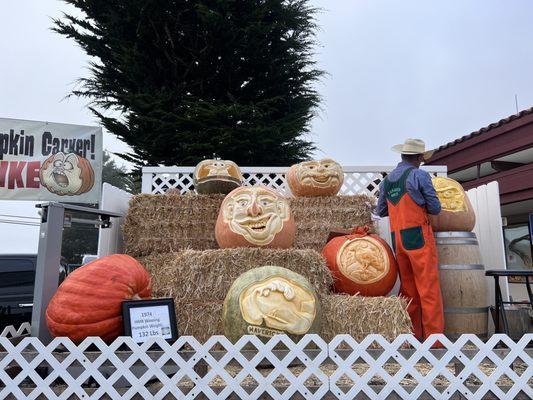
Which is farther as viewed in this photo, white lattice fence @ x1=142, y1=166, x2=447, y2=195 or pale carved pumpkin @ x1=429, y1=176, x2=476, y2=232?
white lattice fence @ x1=142, y1=166, x2=447, y2=195

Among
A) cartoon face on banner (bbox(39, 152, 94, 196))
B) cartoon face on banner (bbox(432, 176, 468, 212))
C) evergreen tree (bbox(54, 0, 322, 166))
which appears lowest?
cartoon face on banner (bbox(432, 176, 468, 212))

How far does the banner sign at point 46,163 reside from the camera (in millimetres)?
7168

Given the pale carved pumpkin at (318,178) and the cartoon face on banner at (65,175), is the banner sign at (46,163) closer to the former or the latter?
the cartoon face on banner at (65,175)

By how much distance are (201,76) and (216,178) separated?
228 inches

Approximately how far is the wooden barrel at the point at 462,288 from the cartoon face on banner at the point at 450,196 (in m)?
0.29

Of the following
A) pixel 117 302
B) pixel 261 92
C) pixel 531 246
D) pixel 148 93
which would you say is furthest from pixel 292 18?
pixel 117 302

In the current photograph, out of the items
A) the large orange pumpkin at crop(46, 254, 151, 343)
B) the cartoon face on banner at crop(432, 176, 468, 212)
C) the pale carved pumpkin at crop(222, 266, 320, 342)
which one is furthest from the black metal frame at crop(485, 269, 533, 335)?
the large orange pumpkin at crop(46, 254, 151, 343)

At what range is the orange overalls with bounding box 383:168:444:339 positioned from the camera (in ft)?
10.5

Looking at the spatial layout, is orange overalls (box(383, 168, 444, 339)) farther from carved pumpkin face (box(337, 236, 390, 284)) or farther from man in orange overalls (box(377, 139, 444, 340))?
carved pumpkin face (box(337, 236, 390, 284))

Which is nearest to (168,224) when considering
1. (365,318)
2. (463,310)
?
(365,318)

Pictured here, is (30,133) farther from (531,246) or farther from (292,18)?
(531,246)

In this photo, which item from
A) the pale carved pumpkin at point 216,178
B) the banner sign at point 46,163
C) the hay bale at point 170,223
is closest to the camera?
the hay bale at point 170,223

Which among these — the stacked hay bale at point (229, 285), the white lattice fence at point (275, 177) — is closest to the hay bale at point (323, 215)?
the white lattice fence at point (275, 177)

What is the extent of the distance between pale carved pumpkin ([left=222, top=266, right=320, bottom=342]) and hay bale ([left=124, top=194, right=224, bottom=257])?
1589 mm
